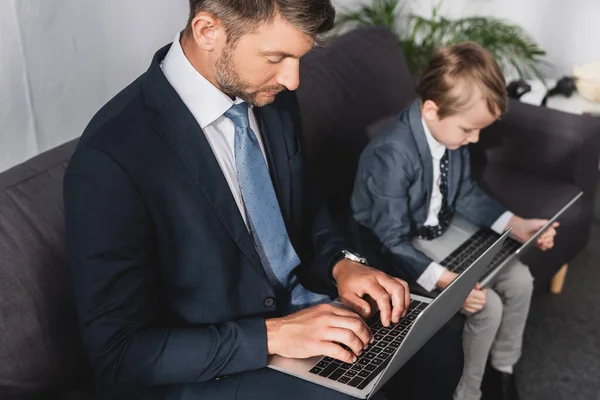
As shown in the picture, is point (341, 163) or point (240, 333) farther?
point (341, 163)

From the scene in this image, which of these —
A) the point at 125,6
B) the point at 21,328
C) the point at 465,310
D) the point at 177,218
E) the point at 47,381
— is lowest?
the point at 465,310

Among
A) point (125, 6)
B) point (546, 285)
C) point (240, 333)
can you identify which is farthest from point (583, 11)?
point (240, 333)

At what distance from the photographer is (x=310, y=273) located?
174 cm

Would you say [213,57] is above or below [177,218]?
above

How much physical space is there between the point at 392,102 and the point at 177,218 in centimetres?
124

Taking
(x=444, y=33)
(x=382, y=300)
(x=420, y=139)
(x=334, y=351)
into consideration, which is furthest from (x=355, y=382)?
(x=444, y=33)

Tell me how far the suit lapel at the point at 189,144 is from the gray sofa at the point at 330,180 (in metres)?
0.34

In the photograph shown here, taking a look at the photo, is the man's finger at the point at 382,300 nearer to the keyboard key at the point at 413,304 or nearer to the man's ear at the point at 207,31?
the keyboard key at the point at 413,304

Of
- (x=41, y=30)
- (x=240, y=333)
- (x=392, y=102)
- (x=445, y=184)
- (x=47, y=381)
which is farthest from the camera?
(x=392, y=102)

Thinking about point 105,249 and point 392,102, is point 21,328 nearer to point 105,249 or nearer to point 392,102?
point 105,249

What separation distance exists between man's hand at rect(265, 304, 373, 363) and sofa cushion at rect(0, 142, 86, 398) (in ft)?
1.36

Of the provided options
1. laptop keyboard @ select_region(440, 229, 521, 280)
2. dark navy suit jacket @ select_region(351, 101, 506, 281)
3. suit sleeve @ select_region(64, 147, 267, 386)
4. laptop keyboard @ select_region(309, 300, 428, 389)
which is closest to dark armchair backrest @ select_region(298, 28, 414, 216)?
dark navy suit jacket @ select_region(351, 101, 506, 281)

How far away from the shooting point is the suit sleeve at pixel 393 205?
1.93m

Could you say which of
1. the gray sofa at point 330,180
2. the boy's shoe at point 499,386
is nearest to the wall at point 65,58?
the gray sofa at point 330,180
